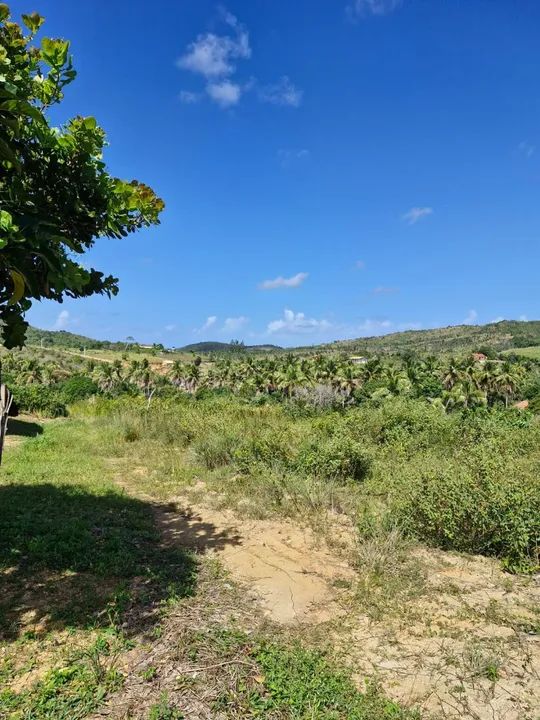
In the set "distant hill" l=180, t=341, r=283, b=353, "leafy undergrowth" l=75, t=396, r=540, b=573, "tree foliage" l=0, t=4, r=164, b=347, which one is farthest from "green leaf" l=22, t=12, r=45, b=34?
"distant hill" l=180, t=341, r=283, b=353

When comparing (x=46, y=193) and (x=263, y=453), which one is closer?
(x=46, y=193)

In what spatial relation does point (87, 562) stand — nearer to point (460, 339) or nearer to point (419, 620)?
point (419, 620)

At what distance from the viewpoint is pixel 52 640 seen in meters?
→ 3.65

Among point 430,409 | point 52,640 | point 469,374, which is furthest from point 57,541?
point 469,374

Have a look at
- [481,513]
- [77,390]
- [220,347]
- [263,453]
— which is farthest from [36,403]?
[220,347]

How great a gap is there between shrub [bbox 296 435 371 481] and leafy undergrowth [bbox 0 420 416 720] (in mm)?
3484

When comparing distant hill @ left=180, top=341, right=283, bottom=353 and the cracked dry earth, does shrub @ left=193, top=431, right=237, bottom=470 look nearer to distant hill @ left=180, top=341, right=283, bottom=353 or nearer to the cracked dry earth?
the cracked dry earth

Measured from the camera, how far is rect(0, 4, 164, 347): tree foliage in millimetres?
2654

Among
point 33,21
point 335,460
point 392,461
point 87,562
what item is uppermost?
point 33,21

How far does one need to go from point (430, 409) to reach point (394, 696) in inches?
440

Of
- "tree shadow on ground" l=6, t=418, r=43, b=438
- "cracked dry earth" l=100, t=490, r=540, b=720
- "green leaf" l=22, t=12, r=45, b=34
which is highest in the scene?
"green leaf" l=22, t=12, r=45, b=34

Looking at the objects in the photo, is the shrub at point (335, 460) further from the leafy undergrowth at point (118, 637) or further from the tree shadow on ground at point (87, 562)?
the leafy undergrowth at point (118, 637)

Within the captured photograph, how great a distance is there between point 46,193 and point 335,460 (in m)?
7.05

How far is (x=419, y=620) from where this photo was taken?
4.15 metres
